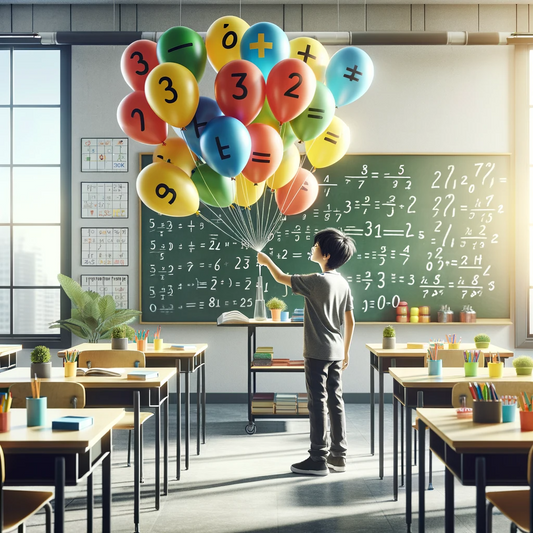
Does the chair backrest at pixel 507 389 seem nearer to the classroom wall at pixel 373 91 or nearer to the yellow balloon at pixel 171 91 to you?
the yellow balloon at pixel 171 91

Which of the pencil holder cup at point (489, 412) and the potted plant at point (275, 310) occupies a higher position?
the potted plant at point (275, 310)

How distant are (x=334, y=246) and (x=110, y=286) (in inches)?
118

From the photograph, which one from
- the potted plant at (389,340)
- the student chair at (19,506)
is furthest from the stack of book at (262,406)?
the student chair at (19,506)

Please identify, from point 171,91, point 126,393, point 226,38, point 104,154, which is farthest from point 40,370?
point 104,154

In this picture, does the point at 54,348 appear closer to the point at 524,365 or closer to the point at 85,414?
the point at 85,414

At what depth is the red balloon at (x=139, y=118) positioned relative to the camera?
3.43 metres

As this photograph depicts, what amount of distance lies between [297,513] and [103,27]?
4.97 metres

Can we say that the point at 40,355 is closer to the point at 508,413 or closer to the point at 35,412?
the point at 35,412

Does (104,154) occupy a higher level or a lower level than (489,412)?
higher

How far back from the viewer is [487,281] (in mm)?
5863

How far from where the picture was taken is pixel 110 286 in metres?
5.93

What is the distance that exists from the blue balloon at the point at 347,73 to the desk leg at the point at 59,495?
8.55ft

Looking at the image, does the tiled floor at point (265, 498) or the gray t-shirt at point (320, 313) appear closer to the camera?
the tiled floor at point (265, 498)

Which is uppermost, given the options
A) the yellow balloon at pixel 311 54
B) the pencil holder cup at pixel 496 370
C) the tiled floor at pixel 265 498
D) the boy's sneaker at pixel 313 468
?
the yellow balloon at pixel 311 54
